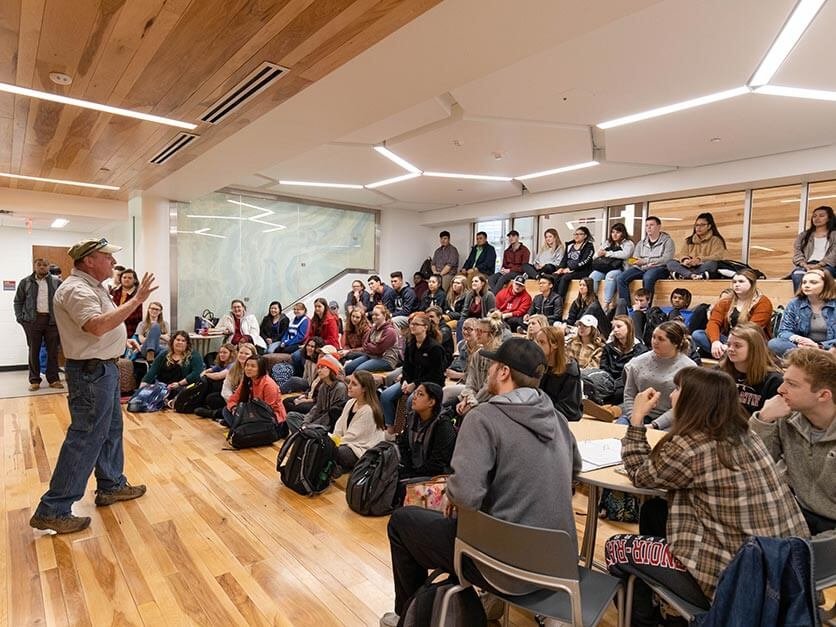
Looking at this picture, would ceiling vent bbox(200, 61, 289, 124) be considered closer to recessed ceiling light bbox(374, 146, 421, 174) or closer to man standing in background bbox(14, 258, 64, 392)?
recessed ceiling light bbox(374, 146, 421, 174)

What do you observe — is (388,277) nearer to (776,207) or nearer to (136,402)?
(136,402)

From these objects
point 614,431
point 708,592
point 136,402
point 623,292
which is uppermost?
point 623,292

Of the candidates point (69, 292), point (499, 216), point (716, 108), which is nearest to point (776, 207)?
point (716, 108)

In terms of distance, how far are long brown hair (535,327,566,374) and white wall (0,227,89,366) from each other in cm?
897

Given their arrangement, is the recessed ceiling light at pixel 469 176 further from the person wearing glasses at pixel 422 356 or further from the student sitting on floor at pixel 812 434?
the student sitting on floor at pixel 812 434

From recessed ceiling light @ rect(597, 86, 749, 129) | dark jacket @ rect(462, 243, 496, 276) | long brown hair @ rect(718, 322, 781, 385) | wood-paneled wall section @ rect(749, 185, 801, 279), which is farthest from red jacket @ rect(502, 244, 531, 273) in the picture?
long brown hair @ rect(718, 322, 781, 385)

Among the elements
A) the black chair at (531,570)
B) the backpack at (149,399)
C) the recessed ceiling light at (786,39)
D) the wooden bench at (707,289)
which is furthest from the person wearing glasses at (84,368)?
the wooden bench at (707,289)

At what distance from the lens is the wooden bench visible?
5590mm

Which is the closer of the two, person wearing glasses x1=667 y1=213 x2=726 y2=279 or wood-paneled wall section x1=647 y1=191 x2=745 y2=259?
person wearing glasses x1=667 y1=213 x2=726 y2=279

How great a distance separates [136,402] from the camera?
543 centimetres

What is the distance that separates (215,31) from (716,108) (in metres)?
3.99

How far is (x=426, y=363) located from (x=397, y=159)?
118 inches

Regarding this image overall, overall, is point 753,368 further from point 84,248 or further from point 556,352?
point 84,248

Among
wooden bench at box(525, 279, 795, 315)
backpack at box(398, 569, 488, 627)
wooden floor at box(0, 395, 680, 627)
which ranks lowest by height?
wooden floor at box(0, 395, 680, 627)
